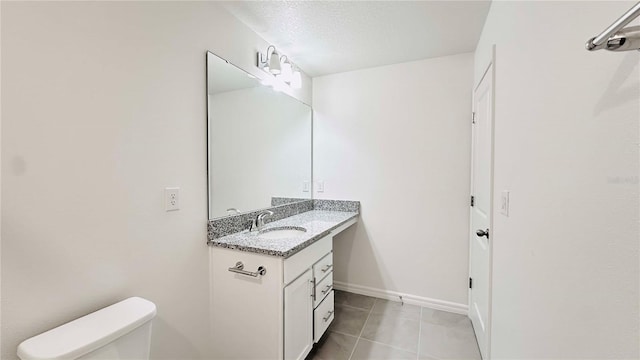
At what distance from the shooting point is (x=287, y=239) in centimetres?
160

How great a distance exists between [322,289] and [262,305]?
1.75ft

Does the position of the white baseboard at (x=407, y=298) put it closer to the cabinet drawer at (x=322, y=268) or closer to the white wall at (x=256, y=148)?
the cabinet drawer at (x=322, y=268)

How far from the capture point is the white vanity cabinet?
1391mm

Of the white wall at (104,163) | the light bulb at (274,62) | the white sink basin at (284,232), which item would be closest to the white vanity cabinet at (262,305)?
the white wall at (104,163)

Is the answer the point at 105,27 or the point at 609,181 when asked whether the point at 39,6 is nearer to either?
the point at 105,27

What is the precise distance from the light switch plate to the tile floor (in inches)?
44.6

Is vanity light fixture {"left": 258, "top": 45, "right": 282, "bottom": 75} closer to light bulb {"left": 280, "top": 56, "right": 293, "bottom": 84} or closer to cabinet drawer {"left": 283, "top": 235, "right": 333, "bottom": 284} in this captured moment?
light bulb {"left": 280, "top": 56, "right": 293, "bottom": 84}

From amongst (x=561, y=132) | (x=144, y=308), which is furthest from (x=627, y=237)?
(x=144, y=308)

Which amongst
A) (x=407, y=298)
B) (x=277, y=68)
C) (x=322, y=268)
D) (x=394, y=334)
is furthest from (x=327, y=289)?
(x=277, y=68)

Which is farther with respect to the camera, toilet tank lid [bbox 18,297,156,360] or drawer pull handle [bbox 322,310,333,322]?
drawer pull handle [bbox 322,310,333,322]

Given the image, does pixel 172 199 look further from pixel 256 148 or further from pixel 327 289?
pixel 327 289

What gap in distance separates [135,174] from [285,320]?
106cm

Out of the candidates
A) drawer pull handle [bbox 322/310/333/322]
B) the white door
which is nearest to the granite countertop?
drawer pull handle [bbox 322/310/333/322]

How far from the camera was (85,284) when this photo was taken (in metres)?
1.00
